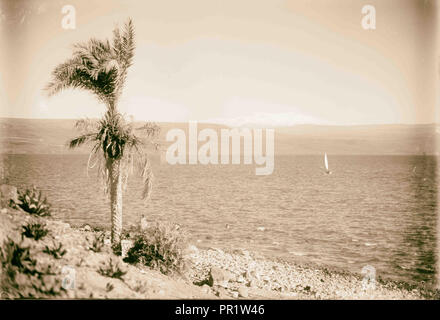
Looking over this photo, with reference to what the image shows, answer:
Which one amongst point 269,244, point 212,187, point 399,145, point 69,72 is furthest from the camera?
point 399,145

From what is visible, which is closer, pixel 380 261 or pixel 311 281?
pixel 311 281

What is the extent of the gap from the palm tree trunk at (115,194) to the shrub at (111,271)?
165cm

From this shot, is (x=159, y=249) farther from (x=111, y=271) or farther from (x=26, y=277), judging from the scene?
(x=26, y=277)

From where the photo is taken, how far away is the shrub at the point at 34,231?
1040cm

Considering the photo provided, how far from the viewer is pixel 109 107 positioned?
12.1m

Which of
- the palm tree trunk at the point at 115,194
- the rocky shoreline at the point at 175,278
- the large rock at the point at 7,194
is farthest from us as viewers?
the palm tree trunk at the point at 115,194

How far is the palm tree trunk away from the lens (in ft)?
39.2

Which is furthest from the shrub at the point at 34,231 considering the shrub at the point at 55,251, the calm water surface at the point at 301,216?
the calm water surface at the point at 301,216

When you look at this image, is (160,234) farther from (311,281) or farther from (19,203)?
(311,281)

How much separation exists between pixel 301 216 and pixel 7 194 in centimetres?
2862

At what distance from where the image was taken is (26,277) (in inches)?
374

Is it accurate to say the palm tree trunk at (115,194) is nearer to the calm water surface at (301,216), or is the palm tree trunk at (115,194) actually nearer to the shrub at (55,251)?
the calm water surface at (301,216)

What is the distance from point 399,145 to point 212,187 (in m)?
116
